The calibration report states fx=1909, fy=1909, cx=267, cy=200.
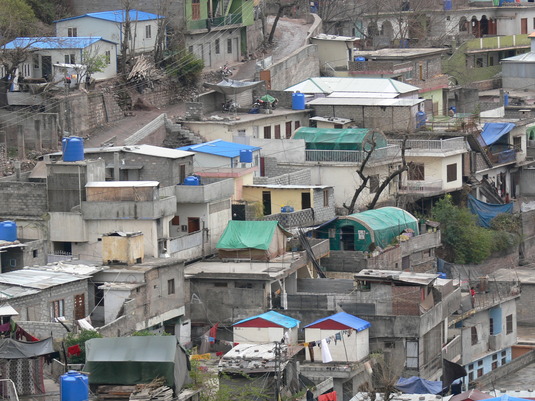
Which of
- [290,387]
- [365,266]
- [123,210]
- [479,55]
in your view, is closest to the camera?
[290,387]

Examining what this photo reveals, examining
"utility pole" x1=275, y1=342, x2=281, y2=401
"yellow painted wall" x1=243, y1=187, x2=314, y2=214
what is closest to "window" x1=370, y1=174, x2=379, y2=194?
"yellow painted wall" x1=243, y1=187, x2=314, y2=214

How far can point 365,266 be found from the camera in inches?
2167

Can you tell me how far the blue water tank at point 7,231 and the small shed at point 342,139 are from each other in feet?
48.5

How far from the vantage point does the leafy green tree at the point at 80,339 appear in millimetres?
43656

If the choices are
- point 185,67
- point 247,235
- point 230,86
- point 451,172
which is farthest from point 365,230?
point 185,67

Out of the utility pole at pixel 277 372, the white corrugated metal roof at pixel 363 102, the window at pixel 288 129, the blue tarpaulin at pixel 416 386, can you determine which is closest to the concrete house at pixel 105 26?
the window at pixel 288 129

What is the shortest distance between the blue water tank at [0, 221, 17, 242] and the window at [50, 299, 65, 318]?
396 centimetres

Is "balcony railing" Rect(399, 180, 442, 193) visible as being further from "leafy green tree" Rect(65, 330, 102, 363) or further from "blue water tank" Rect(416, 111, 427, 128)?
"leafy green tree" Rect(65, 330, 102, 363)

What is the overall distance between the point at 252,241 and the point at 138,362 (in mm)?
13438

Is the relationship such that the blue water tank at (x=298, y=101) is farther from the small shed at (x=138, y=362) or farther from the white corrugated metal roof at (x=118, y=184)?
the small shed at (x=138, y=362)

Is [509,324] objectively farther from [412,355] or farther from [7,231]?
[7,231]

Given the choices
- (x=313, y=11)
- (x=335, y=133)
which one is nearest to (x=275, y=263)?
(x=335, y=133)

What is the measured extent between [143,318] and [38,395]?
779 centimetres

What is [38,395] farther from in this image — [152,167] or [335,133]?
[335,133]
